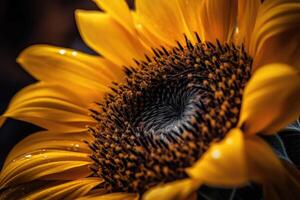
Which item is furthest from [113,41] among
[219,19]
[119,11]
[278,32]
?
[278,32]

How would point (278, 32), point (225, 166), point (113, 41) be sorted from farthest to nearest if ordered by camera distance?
point (113, 41) → point (278, 32) → point (225, 166)

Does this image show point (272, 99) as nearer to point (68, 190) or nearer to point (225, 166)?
point (225, 166)

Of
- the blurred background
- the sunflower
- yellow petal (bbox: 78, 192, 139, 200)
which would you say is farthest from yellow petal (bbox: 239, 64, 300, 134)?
the blurred background

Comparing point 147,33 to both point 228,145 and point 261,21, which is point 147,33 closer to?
point 261,21

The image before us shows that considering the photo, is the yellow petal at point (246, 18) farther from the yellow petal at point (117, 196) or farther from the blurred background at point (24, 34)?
the blurred background at point (24, 34)

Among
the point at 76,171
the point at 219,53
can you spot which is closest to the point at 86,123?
the point at 76,171

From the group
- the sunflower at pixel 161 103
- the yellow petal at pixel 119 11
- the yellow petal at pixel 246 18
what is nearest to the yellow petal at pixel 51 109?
the sunflower at pixel 161 103
